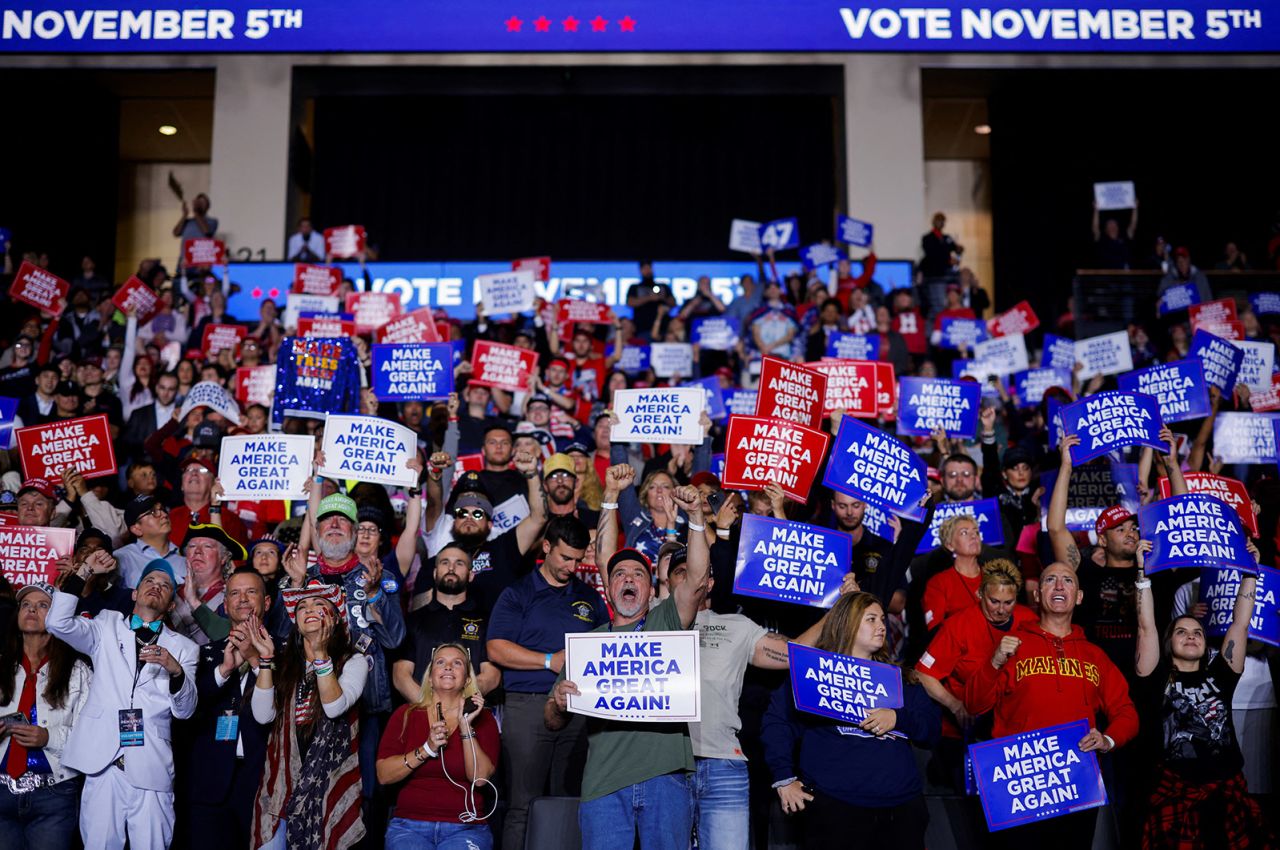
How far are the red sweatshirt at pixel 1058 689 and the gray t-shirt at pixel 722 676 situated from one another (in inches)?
46.3

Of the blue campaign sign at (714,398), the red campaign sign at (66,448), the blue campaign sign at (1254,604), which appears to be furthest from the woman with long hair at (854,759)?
the red campaign sign at (66,448)

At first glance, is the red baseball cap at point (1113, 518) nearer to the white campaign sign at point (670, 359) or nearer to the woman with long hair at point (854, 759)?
the woman with long hair at point (854, 759)

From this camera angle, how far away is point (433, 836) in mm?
5855

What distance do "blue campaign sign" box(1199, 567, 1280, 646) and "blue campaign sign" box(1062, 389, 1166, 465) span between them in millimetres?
1095

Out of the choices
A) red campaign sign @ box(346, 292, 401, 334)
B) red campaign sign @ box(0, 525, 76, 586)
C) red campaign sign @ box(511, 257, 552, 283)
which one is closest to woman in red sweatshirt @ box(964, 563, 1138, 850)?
red campaign sign @ box(0, 525, 76, 586)

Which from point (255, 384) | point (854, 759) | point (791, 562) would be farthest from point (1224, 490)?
point (255, 384)

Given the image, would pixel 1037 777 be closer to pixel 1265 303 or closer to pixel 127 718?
pixel 127 718

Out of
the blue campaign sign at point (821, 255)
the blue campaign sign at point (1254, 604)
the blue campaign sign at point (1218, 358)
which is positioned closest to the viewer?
the blue campaign sign at point (1254, 604)

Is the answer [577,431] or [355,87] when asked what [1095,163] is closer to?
[355,87]

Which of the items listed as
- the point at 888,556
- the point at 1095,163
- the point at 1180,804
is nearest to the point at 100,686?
the point at 888,556

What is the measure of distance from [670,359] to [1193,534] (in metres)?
6.22

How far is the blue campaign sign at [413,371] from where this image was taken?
33.3ft

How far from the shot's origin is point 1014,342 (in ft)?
40.1

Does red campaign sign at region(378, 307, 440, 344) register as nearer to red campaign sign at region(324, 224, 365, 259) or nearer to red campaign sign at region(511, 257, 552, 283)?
red campaign sign at region(511, 257, 552, 283)
